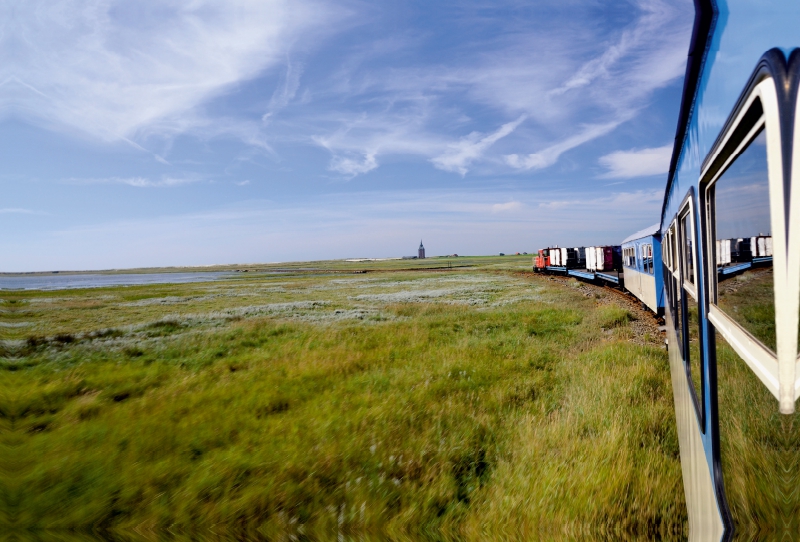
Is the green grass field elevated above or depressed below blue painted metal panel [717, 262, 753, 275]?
below

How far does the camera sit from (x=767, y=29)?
3.88 ft

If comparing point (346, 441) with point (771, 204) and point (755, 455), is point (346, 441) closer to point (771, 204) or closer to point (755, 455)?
point (755, 455)

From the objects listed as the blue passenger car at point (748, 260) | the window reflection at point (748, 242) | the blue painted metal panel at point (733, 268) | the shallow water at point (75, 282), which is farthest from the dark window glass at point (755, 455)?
the shallow water at point (75, 282)

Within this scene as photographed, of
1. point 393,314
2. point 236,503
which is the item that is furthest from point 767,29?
point 393,314

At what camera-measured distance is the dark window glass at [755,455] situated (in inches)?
50.0

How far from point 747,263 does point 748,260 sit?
2cm

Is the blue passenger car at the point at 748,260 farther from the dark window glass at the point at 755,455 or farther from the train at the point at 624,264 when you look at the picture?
the train at the point at 624,264

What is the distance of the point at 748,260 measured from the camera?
1486mm

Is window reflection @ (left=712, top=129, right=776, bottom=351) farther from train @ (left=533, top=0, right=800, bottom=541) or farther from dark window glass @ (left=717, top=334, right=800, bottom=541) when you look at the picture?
dark window glass @ (left=717, top=334, right=800, bottom=541)

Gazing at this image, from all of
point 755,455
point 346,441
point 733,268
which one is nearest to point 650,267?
point 346,441

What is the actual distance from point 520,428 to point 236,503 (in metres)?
3.81

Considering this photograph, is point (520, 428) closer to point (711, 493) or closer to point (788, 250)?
point (711, 493)

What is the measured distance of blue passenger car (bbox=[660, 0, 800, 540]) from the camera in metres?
1.05

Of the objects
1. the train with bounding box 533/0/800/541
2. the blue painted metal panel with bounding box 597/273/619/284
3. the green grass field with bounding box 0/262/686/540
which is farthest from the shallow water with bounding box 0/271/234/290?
the blue painted metal panel with bounding box 597/273/619/284
